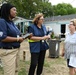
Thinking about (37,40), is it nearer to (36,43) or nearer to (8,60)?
(36,43)

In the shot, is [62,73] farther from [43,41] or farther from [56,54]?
[56,54]

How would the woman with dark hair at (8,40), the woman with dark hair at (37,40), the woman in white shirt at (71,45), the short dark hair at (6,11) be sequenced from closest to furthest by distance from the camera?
1. the woman with dark hair at (8,40)
2. the short dark hair at (6,11)
3. the woman in white shirt at (71,45)
4. the woman with dark hair at (37,40)

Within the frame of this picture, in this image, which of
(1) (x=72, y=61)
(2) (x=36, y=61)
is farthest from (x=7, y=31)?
(1) (x=72, y=61)

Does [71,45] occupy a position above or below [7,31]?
below

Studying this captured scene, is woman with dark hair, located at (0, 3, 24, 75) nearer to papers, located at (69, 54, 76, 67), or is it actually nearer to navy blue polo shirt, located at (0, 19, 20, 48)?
navy blue polo shirt, located at (0, 19, 20, 48)

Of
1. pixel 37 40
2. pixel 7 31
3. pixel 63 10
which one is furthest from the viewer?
pixel 63 10

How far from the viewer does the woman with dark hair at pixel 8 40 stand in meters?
3.88

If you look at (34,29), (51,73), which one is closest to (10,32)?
(34,29)

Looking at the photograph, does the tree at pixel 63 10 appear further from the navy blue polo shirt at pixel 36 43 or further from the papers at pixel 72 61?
the papers at pixel 72 61

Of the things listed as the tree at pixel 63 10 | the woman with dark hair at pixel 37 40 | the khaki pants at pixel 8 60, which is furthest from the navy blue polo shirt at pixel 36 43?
the tree at pixel 63 10

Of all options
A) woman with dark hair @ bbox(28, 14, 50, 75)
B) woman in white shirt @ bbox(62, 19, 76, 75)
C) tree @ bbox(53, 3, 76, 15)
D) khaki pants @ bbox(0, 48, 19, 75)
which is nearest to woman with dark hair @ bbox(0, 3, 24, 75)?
khaki pants @ bbox(0, 48, 19, 75)

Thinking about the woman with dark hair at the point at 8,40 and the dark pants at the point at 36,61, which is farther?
the dark pants at the point at 36,61

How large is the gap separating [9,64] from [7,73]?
0.16m

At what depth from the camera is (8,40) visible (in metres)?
3.89
